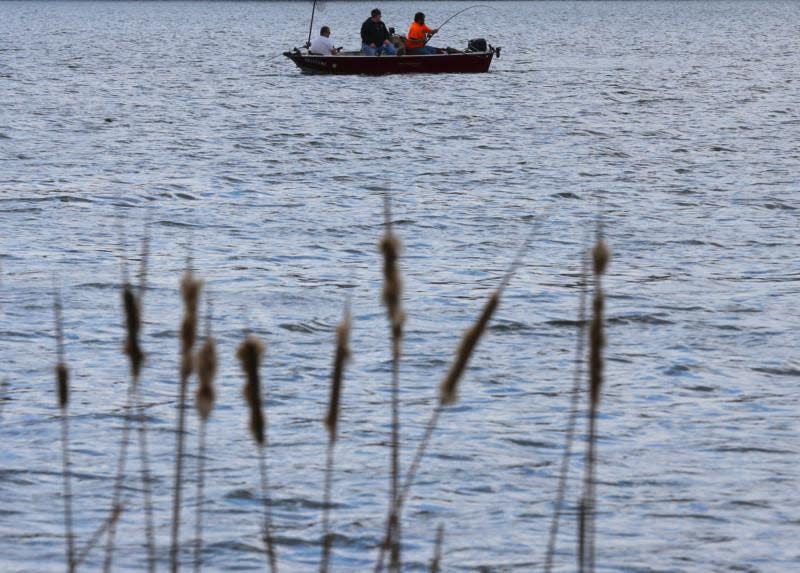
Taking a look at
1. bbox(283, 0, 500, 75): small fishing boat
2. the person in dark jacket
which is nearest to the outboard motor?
bbox(283, 0, 500, 75): small fishing boat

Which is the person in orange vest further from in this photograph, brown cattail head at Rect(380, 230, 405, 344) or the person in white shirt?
brown cattail head at Rect(380, 230, 405, 344)

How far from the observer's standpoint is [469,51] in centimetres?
4003

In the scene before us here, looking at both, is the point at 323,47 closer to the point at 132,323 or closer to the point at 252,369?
the point at 132,323

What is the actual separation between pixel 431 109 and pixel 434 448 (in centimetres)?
2576

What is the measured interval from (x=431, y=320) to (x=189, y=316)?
916 centimetres

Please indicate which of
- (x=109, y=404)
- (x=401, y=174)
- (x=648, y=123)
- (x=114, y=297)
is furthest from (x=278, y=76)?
(x=109, y=404)

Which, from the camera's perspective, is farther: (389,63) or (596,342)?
(389,63)

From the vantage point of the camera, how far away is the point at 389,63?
3744 cm

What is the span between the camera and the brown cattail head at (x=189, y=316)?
234 centimetres

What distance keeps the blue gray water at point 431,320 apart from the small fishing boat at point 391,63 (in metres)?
7.92

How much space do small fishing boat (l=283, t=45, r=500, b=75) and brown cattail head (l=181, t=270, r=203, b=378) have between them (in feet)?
114

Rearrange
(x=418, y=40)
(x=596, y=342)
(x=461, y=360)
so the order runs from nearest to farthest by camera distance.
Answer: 1. (x=461, y=360)
2. (x=596, y=342)
3. (x=418, y=40)

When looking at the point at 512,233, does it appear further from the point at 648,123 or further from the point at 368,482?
the point at 648,123

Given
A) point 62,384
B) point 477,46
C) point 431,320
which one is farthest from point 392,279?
point 477,46
